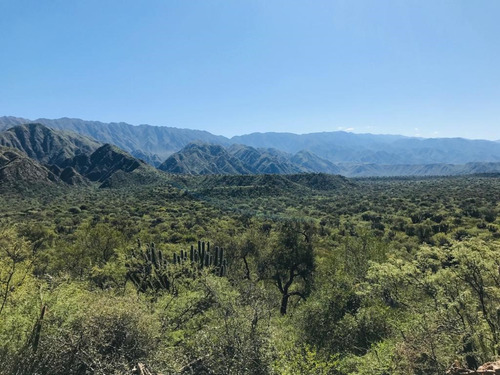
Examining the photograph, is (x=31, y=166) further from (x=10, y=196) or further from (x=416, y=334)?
(x=416, y=334)

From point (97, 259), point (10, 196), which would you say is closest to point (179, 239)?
point (97, 259)

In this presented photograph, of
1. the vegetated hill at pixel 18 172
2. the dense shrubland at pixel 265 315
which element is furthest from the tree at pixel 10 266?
the vegetated hill at pixel 18 172

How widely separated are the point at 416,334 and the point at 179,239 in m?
49.1

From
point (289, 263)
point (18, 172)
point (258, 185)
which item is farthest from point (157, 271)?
point (18, 172)

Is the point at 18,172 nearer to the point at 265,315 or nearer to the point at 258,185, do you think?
the point at 258,185

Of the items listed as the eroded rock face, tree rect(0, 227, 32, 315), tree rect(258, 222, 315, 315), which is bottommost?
tree rect(258, 222, 315, 315)

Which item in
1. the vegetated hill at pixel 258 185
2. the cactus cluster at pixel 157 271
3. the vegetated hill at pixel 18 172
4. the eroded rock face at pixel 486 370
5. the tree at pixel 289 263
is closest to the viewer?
the eroded rock face at pixel 486 370

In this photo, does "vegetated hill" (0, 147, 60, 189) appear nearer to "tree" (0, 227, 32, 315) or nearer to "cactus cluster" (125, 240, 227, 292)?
"tree" (0, 227, 32, 315)

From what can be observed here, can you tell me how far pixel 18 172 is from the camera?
149000 millimetres

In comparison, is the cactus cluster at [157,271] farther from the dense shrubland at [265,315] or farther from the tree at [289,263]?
the tree at [289,263]

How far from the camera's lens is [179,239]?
5759cm

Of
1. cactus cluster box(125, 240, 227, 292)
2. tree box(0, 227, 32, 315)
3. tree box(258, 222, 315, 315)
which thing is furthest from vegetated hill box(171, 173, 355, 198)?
tree box(0, 227, 32, 315)

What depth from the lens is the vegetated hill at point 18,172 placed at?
14262 cm

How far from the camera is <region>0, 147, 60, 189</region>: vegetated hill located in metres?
143
